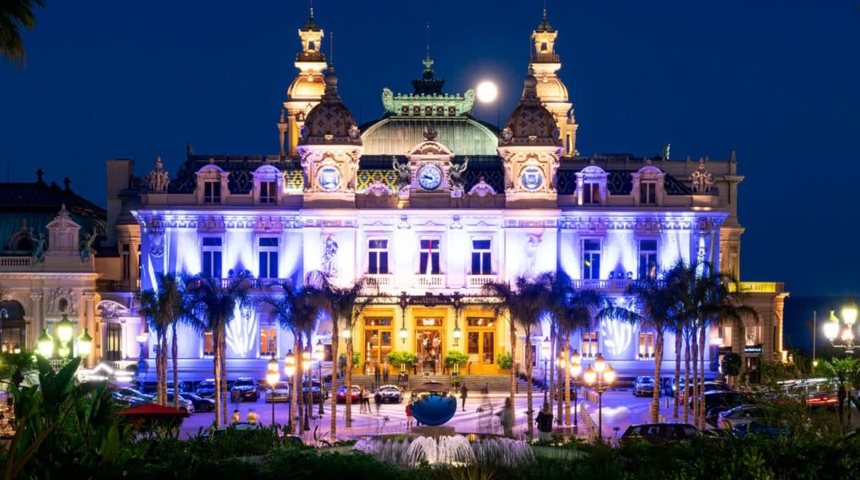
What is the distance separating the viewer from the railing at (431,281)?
9475 cm

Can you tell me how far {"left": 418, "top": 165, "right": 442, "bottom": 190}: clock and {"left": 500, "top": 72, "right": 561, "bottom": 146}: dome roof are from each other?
4162 mm

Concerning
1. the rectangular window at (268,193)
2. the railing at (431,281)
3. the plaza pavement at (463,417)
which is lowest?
the plaza pavement at (463,417)

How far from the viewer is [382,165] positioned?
320 feet

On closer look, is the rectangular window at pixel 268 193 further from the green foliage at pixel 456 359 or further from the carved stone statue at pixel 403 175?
the green foliage at pixel 456 359

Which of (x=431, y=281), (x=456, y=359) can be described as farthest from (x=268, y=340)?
(x=456, y=359)

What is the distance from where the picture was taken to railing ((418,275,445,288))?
311ft

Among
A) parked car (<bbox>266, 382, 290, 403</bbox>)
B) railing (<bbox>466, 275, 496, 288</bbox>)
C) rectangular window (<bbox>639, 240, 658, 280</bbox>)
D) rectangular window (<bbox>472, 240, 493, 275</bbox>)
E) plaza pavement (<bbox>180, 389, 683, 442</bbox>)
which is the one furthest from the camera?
rectangular window (<bbox>639, 240, 658, 280</bbox>)

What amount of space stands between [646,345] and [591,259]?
6000 mm

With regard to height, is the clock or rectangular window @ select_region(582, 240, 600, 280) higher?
the clock

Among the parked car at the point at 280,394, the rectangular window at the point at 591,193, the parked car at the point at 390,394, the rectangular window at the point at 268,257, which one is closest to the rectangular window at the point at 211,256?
the rectangular window at the point at 268,257

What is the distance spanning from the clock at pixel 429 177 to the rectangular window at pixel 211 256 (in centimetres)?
1247

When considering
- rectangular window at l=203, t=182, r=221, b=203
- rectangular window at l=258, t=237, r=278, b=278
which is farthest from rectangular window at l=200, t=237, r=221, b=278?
rectangular window at l=258, t=237, r=278, b=278

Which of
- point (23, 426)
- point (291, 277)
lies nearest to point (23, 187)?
point (291, 277)

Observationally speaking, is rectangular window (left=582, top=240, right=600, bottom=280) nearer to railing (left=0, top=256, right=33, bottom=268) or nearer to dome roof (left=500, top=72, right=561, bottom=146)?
dome roof (left=500, top=72, right=561, bottom=146)
